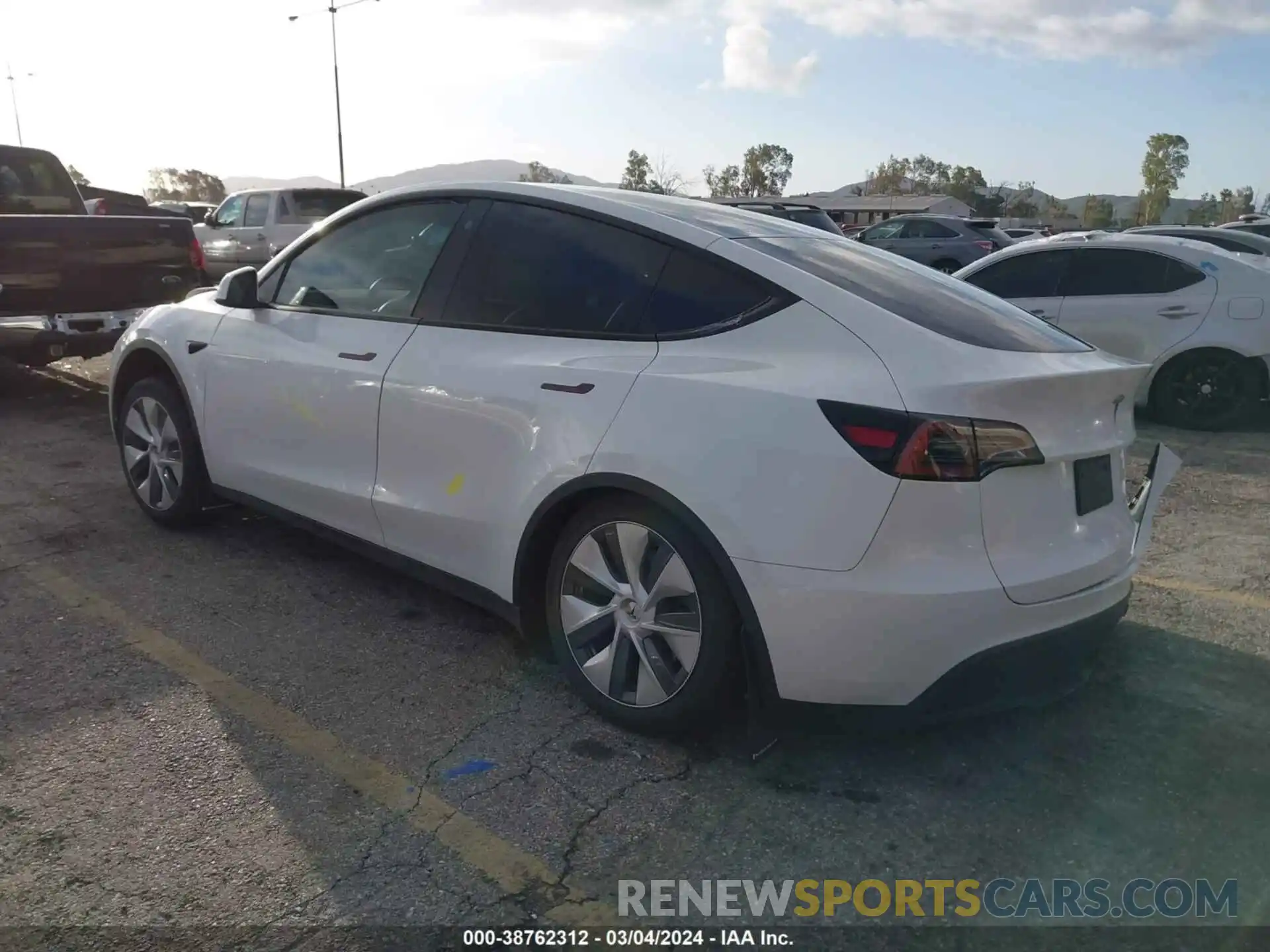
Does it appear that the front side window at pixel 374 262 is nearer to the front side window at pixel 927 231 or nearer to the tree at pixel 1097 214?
the front side window at pixel 927 231

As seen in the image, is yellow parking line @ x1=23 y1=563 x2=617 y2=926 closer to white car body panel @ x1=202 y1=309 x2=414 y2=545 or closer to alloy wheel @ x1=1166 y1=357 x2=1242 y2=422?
white car body panel @ x1=202 y1=309 x2=414 y2=545

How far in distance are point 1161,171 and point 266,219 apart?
71503mm

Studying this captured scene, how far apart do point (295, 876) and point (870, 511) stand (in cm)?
168

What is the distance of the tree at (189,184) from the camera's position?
304 ft

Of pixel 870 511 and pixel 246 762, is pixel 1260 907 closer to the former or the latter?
pixel 870 511

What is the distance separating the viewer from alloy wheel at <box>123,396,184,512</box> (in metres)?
4.99

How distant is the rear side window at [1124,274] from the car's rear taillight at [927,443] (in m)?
6.34

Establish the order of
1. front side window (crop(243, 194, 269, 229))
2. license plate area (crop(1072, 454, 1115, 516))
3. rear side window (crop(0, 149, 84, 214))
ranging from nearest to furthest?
license plate area (crop(1072, 454, 1115, 516)) → rear side window (crop(0, 149, 84, 214)) → front side window (crop(243, 194, 269, 229))

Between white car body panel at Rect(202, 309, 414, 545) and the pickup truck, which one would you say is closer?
white car body panel at Rect(202, 309, 414, 545)

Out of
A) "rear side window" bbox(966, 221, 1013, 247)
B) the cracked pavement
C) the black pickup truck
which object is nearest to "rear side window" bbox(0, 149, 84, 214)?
the black pickup truck

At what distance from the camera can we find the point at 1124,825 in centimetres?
283

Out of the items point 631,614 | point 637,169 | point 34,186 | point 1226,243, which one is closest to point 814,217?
point 1226,243

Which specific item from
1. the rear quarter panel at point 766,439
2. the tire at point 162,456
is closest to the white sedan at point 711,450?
the rear quarter panel at point 766,439

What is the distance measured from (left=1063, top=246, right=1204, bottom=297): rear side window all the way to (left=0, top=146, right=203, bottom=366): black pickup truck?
23.1 ft
